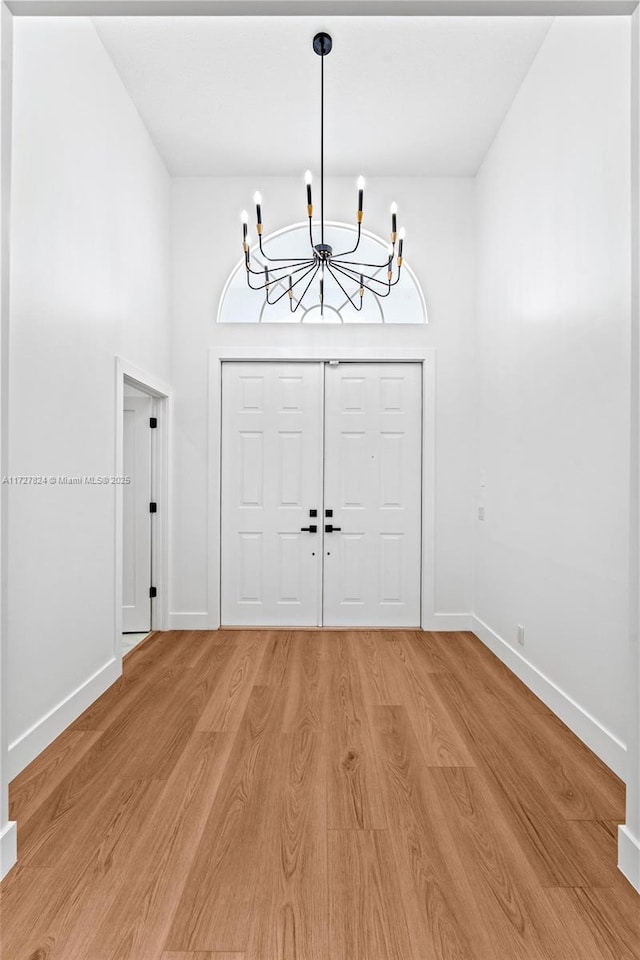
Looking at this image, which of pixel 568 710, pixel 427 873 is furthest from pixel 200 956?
pixel 568 710

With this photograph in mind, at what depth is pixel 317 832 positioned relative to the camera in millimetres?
1895

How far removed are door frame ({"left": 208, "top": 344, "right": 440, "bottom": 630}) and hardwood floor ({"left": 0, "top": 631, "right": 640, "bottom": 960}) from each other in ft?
4.55

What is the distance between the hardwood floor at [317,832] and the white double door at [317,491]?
142 centimetres

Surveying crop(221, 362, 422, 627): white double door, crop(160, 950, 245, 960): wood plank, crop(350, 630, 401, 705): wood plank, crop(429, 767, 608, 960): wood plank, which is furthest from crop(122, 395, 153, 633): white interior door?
crop(160, 950, 245, 960): wood plank

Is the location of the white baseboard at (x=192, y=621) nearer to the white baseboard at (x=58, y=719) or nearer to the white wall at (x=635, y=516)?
the white baseboard at (x=58, y=719)

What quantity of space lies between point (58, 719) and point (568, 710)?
2493 millimetres

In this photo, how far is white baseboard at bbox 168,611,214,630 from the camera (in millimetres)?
4547

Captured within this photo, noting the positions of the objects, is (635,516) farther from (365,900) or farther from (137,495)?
(137,495)

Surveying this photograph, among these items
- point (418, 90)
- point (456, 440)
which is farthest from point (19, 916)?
point (418, 90)

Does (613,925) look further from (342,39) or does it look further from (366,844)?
(342,39)

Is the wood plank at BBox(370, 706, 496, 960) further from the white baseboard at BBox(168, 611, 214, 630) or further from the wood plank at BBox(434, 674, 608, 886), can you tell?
the white baseboard at BBox(168, 611, 214, 630)

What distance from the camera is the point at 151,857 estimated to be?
1771mm

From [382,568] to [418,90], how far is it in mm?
3421

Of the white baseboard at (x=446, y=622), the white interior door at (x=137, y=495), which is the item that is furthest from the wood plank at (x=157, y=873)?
the white baseboard at (x=446, y=622)
